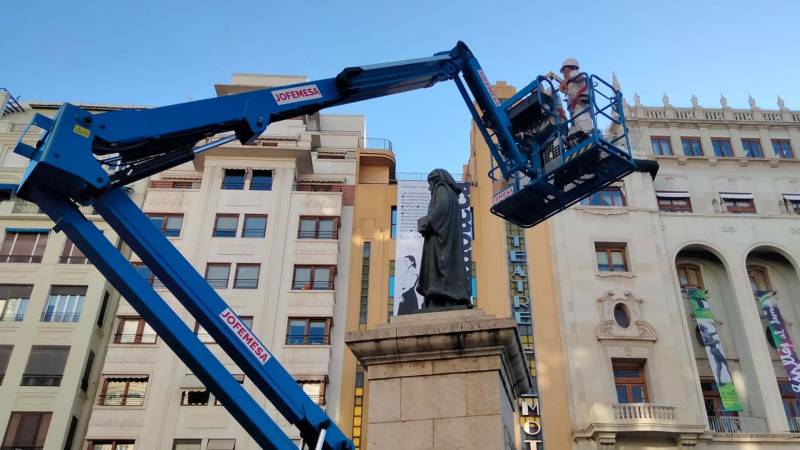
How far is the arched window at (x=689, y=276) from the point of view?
39281 mm

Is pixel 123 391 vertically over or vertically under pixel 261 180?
under

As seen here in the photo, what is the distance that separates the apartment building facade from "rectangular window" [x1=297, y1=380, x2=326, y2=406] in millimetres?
11386

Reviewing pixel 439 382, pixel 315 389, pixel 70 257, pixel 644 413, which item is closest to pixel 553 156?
pixel 439 382

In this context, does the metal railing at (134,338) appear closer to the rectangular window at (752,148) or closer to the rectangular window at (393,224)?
the rectangular window at (393,224)

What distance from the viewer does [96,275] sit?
38.9 m

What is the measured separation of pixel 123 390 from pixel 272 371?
29.8 meters

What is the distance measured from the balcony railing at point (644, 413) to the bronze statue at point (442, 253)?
2455cm

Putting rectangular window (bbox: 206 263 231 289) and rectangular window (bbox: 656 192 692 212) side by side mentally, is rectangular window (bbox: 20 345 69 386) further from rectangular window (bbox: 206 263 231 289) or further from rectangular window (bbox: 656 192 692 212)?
rectangular window (bbox: 656 192 692 212)

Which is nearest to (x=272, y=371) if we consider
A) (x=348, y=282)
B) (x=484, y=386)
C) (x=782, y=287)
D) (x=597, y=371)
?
(x=484, y=386)

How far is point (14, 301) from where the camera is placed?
38.3 m

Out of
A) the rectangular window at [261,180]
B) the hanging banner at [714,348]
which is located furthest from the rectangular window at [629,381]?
the rectangular window at [261,180]

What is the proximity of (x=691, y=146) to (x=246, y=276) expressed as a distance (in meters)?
28.1

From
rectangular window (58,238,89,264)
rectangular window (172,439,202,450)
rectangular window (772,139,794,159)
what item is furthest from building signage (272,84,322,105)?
rectangular window (772,139,794,159)

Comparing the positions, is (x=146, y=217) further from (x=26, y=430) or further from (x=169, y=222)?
(x=169, y=222)
